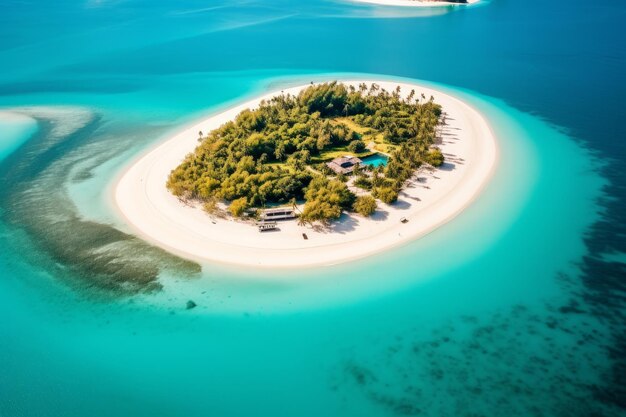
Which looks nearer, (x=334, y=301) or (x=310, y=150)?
(x=334, y=301)

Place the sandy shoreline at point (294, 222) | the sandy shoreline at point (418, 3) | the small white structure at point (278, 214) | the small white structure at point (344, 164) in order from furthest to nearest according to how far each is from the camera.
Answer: the sandy shoreline at point (418, 3) → the small white structure at point (344, 164) → the small white structure at point (278, 214) → the sandy shoreline at point (294, 222)

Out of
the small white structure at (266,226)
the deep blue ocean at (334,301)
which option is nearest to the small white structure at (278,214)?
the small white structure at (266,226)

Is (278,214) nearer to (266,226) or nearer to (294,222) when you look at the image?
(294,222)

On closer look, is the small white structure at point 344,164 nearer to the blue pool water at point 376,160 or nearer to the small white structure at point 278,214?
the blue pool water at point 376,160

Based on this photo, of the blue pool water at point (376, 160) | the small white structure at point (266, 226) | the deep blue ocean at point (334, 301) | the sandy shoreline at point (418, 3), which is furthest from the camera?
the sandy shoreline at point (418, 3)

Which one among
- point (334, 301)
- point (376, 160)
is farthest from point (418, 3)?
point (334, 301)

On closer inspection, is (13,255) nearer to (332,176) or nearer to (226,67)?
(332,176)
